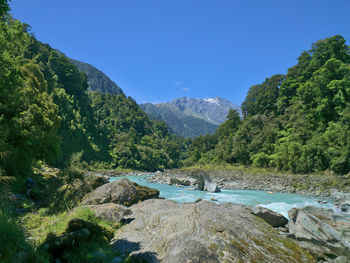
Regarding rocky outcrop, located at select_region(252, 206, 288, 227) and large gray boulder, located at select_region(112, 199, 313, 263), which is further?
rocky outcrop, located at select_region(252, 206, 288, 227)

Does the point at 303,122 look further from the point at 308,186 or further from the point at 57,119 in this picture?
the point at 57,119

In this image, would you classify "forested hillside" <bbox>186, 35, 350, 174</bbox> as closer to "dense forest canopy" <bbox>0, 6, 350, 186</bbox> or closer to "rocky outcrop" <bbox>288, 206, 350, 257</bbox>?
"dense forest canopy" <bbox>0, 6, 350, 186</bbox>

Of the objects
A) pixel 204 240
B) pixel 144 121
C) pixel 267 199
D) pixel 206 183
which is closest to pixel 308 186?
pixel 267 199

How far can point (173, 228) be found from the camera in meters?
4.90

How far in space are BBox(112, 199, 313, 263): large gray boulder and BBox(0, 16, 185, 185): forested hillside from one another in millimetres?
8853

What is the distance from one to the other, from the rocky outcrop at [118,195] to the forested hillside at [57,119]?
4860 millimetres

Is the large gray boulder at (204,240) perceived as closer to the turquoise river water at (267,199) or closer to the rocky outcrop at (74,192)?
the rocky outcrop at (74,192)

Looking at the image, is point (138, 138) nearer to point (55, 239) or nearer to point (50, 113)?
point (50, 113)

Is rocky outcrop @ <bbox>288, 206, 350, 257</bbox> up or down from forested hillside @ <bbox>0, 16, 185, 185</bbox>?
down

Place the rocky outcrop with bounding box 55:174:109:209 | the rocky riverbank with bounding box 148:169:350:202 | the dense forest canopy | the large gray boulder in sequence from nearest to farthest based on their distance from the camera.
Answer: the large gray boulder, the rocky outcrop with bounding box 55:174:109:209, the dense forest canopy, the rocky riverbank with bounding box 148:169:350:202

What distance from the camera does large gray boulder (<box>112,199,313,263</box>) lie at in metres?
3.79

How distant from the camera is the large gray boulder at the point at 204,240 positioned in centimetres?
379

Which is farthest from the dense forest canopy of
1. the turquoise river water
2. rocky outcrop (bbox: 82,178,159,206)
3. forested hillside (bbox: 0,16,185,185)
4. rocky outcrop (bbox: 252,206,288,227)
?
rocky outcrop (bbox: 252,206,288,227)

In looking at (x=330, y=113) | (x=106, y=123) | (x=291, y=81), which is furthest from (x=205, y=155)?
(x=106, y=123)
